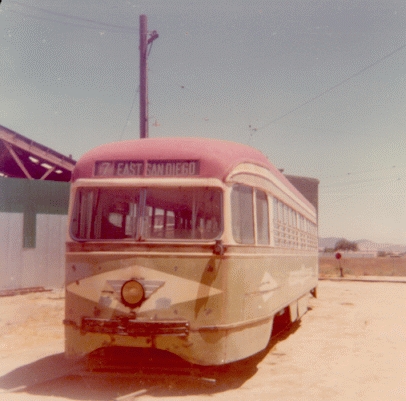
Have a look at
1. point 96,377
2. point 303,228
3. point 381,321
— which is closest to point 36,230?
point 303,228

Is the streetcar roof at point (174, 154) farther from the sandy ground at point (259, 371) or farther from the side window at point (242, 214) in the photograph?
the sandy ground at point (259, 371)

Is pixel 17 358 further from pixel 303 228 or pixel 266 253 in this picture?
pixel 303 228

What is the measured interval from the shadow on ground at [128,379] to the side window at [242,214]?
1.60m

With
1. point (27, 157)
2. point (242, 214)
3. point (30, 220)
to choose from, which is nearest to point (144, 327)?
point (242, 214)

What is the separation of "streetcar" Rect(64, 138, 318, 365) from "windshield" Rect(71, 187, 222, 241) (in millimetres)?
12

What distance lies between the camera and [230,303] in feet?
22.6

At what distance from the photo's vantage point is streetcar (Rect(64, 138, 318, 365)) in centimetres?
670

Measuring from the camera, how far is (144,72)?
17.6 meters

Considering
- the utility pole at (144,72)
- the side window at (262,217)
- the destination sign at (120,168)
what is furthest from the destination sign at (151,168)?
the utility pole at (144,72)

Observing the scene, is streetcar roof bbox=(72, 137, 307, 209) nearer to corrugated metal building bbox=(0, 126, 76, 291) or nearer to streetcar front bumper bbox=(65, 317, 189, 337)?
streetcar front bumper bbox=(65, 317, 189, 337)

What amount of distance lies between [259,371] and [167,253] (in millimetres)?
2578

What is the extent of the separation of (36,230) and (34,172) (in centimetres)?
417

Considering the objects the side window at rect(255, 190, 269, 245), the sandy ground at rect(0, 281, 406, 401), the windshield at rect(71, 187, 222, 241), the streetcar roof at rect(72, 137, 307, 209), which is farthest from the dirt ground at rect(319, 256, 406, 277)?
the windshield at rect(71, 187, 222, 241)

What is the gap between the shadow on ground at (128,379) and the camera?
688cm
